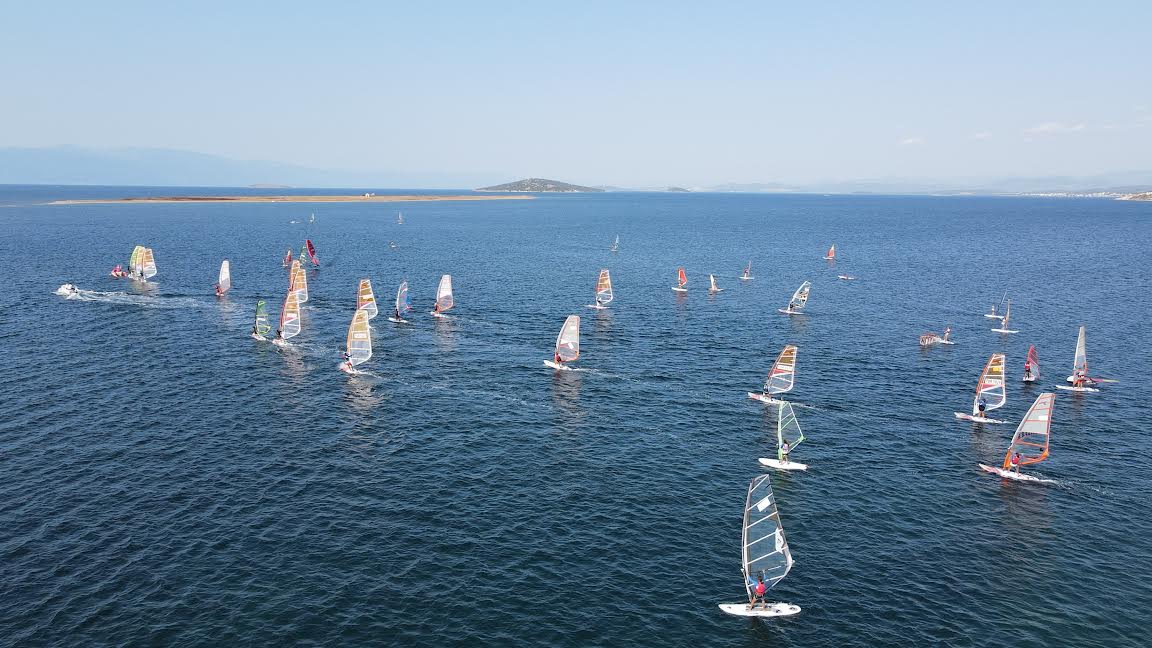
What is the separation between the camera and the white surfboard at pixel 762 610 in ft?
126

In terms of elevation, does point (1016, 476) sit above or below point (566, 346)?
below

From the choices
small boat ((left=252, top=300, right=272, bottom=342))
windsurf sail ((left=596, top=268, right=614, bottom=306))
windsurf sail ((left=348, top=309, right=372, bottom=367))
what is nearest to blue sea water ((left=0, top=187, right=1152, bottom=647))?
small boat ((left=252, top=300, right=272, bottom=342))

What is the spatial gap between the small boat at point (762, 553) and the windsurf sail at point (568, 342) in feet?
140

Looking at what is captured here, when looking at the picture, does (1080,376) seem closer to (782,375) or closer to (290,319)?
(782,375)

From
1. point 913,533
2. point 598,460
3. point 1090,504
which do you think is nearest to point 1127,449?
point 1090,504

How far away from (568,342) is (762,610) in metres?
47.6

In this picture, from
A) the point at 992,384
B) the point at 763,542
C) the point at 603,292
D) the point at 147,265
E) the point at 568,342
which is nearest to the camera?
Result: the point at 763,542

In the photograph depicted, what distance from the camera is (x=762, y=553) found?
40750 mm

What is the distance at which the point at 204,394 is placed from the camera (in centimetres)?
7150

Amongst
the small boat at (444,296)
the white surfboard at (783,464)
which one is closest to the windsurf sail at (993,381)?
the white surfboard at (783,464)

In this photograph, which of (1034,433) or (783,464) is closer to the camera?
(783,464)

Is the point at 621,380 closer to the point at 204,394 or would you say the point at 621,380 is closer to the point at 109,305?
the point at 204,394

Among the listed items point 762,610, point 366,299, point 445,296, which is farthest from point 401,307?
point 762,610

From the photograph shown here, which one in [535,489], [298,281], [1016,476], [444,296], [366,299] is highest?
[298,281]
